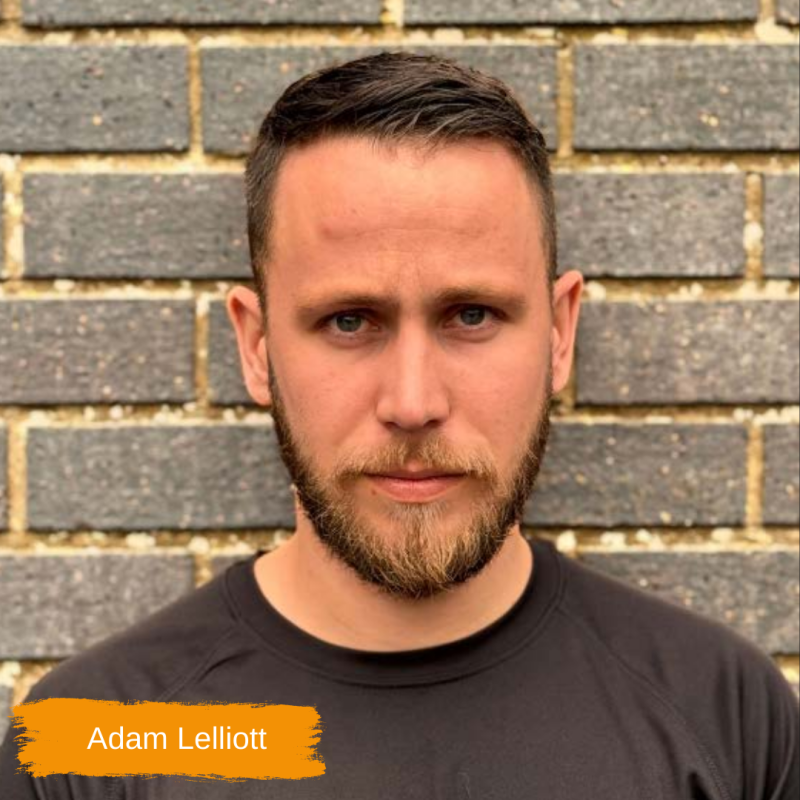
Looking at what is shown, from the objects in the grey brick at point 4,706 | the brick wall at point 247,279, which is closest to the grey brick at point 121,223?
the brick wall at point 247,279

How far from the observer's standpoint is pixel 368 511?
1.55 m

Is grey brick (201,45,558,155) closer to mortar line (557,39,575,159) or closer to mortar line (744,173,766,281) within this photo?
mortar line (557,39,575,159)

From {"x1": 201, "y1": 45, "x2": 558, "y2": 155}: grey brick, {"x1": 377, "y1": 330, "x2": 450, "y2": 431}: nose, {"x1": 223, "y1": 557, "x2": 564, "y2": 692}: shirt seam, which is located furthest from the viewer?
{"x1": 201, "y1": 45, "x2": 558, "y2": 155}: grey brick

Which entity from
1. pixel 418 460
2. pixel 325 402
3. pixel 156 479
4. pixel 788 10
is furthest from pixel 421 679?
pixel 788 10

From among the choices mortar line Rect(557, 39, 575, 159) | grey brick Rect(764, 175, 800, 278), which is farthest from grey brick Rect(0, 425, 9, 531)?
grey brick Rect(764, 175, 800, 278)

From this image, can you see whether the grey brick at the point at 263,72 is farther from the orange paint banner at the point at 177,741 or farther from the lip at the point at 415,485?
the orange paint banner at the point at 177,741

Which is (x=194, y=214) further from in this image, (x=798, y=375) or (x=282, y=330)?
(x=798, y=375)

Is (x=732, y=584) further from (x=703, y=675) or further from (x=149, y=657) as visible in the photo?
(x=149, y=657)

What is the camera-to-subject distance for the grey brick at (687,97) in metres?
1.95

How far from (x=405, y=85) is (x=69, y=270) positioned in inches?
30.5

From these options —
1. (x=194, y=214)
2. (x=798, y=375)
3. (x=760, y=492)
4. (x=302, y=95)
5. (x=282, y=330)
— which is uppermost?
(x=302, y=95)

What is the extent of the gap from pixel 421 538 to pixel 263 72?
957 millimetres

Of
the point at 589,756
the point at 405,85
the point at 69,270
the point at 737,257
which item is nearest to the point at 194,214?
the point at 69,270

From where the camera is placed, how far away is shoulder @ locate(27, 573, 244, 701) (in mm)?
1645
